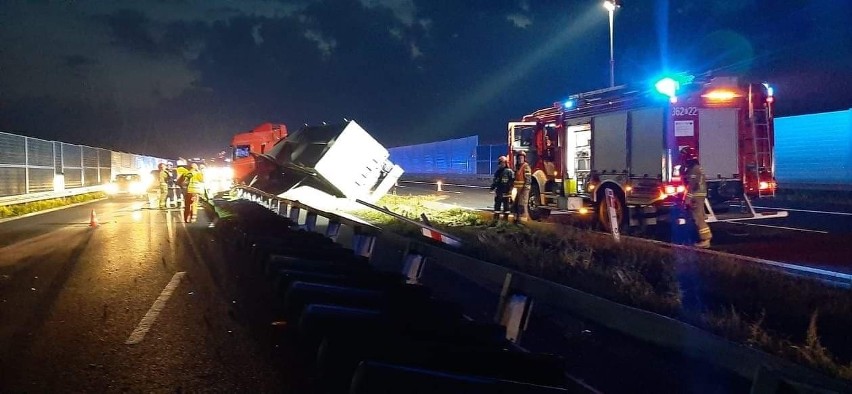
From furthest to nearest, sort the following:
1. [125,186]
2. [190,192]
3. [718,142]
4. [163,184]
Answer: [125,186]
[163,184]
[190,192]
[718,142]

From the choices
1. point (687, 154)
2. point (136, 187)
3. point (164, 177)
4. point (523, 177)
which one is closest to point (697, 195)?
point (687, 154)

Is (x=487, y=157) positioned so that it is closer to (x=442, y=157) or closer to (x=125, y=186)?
(x=442, y=157)

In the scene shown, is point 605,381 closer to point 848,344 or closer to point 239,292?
point 848,344

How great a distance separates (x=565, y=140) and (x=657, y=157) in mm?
3800

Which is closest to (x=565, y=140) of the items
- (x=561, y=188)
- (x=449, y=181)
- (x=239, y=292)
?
(x=561, y=188)

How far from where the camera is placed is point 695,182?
1386 centimetres

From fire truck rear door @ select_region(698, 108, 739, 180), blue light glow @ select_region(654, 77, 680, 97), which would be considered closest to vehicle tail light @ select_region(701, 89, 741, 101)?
fire truck rear door @ select_region(698, 108, 739, 180)

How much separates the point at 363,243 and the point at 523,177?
→ 8.95 metres

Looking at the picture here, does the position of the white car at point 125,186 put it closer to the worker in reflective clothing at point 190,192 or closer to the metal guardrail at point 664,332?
the worker in reflective clothing at point 190,192

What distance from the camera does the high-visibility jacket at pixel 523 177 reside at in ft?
62.0

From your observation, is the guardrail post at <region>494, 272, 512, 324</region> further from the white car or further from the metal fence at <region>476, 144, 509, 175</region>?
the metal fence at <region>476, 144, 509, 175</region>

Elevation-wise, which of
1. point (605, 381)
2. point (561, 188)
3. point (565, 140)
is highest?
point (565, 140)

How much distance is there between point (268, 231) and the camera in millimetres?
13602

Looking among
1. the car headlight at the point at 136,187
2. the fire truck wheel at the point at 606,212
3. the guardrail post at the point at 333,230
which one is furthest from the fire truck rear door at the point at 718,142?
the car headlight at the point at 136,187
